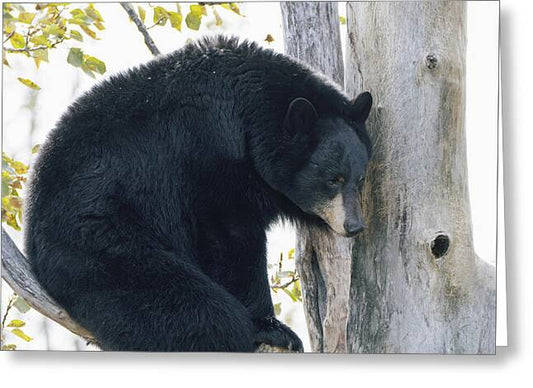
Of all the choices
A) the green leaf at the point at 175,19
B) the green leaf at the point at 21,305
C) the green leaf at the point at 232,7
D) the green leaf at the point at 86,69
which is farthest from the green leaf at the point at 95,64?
the green leaf at the point at 21,305

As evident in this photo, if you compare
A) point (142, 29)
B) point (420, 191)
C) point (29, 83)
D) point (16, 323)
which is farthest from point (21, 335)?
point (420, 191)

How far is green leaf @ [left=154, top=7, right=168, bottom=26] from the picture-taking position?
405 centimetres

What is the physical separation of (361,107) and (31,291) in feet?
5.42

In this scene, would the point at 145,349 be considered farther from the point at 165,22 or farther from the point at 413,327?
the point at 165,22

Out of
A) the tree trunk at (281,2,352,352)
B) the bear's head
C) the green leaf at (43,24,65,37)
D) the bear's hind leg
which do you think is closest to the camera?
the bear's hind leg

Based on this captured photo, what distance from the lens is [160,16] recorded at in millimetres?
4059

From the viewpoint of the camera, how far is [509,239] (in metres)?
3.84

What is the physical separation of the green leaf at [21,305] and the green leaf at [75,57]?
1.13 meters

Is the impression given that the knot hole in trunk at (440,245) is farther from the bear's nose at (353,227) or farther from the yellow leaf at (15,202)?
the yellow leaf at (15,202)

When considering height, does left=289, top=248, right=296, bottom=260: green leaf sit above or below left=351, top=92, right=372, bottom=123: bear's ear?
below

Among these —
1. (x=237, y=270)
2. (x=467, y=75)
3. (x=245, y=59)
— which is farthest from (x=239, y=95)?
(x=467, y=75)

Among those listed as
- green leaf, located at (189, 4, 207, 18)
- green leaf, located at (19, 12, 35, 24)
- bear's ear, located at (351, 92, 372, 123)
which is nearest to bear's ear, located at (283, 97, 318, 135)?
bear's ear, located at (351, 92, 372, 123)

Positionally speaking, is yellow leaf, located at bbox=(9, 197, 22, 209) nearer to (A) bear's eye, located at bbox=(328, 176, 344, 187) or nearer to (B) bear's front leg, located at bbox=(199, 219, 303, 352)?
(B) bear's front leg, located at bbox=(199, 219, 303, 352)

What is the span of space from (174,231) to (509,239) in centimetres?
151
